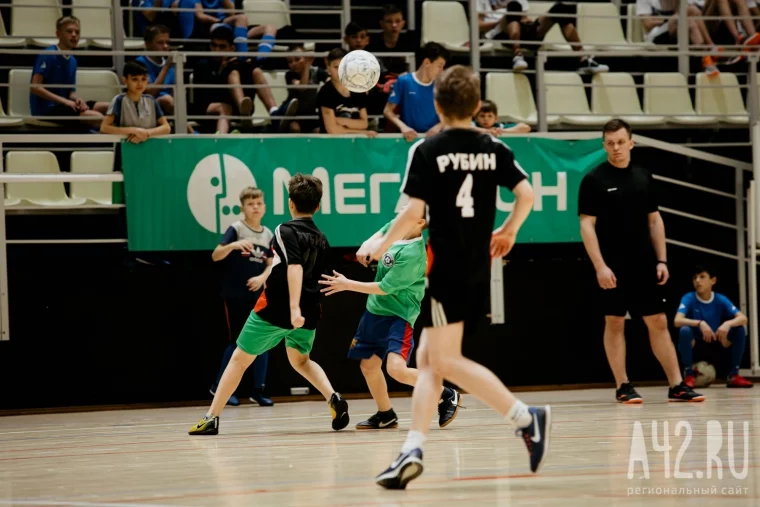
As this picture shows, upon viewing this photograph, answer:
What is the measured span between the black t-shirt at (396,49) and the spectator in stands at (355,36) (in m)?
0.57

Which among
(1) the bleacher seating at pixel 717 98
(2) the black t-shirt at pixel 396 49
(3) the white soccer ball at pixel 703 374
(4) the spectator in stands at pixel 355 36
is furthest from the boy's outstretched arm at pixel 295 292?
(1) the bleacher seating at pixel 717 98

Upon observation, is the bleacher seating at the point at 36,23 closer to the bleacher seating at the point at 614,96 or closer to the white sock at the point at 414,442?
the bleacher seating at the point at 614,96

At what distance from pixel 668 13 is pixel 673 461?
32.2 ft

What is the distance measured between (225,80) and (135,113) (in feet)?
4.86

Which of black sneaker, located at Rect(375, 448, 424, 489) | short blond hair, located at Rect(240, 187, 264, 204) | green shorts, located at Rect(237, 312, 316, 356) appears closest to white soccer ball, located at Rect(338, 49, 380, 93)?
short blond hair, located at Rect(240, 187, 264, 204)

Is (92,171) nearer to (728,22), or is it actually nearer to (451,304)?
(451,304)

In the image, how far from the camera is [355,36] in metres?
11.4

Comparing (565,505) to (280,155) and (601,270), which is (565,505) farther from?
(280,155)

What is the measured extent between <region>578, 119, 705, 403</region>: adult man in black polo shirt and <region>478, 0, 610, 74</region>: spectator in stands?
3684 millimetres

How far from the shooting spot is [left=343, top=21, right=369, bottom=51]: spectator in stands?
11.4 metres

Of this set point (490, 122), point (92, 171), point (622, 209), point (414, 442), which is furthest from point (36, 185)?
point (414, 442)

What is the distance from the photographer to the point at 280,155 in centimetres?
1073

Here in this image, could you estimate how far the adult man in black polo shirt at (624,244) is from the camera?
936cm

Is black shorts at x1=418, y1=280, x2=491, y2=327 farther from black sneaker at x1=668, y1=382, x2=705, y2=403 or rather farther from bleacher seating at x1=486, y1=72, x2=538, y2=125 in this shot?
bleacher seating at x1=486, y1=72, x2=538, y2=125
